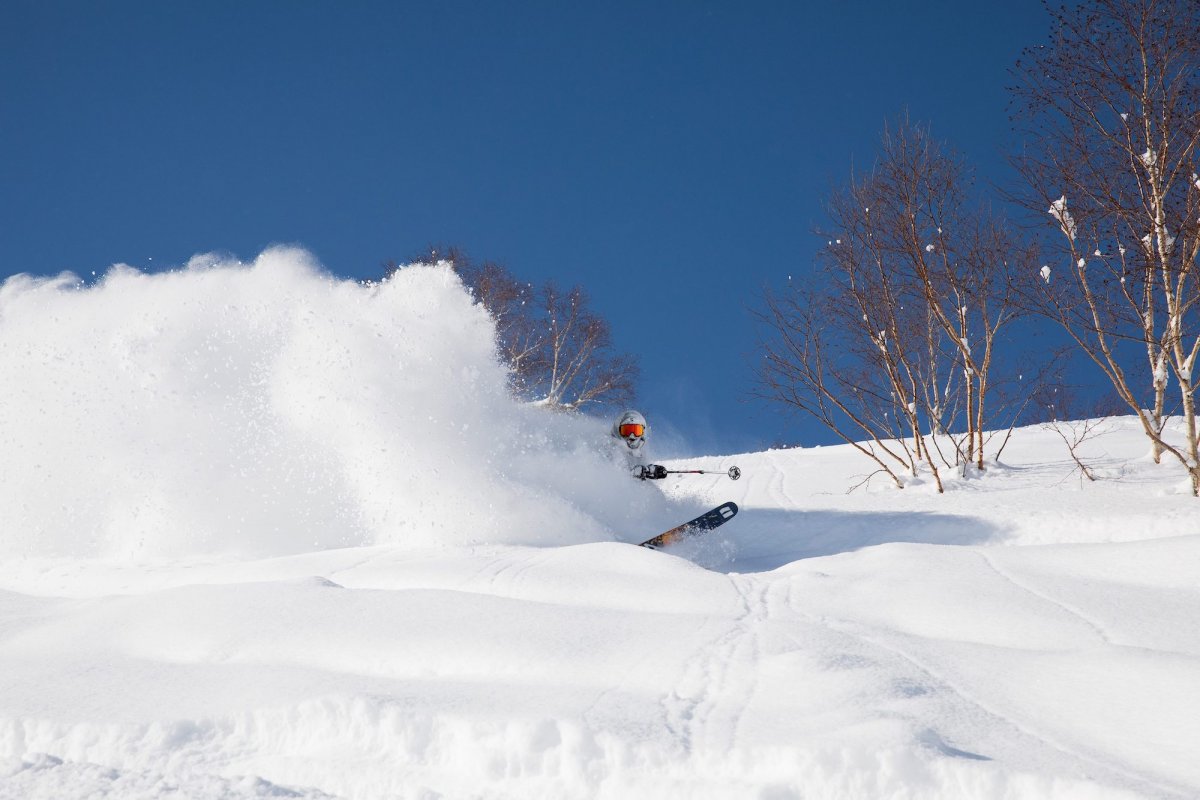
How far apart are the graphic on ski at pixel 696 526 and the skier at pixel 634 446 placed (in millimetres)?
1358

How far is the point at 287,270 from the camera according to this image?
10.4m

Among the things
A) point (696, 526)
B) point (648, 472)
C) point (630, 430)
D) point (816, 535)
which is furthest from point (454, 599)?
point (816, 535)

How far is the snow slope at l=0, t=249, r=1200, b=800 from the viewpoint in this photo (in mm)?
3004

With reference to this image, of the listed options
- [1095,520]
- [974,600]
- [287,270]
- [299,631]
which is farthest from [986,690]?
[287,270]

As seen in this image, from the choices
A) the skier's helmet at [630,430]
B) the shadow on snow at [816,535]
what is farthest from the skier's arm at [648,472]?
the shadow on snow at [816,535]

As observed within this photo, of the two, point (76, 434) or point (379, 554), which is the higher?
point (76, 434)

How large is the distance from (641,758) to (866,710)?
94 centimetres

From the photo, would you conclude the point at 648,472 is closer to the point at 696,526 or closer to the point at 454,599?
the point at 696,526

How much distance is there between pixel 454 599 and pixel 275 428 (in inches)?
217

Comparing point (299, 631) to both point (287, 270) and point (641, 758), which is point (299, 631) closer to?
point (641, 758)

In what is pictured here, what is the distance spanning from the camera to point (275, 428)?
30.7ft

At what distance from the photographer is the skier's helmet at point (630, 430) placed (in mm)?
10688

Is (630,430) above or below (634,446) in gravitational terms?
above

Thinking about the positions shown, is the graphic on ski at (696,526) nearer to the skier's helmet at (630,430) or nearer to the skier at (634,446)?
the skier at (634,446)
